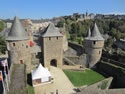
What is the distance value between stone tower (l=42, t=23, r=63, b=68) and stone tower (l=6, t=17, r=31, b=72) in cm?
287

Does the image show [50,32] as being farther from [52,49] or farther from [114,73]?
[114,73]

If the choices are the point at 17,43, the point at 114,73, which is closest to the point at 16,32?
the point at 17,43

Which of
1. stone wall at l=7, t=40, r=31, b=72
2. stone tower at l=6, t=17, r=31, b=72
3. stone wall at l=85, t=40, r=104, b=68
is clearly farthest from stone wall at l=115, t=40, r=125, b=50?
stone tower at l=6, t=17, r=31, b=72

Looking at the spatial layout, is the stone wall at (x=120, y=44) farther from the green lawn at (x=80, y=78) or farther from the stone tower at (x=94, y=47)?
the green lawn at (x=80, y=78)

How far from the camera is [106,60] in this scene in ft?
55.9

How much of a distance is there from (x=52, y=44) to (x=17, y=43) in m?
5.02

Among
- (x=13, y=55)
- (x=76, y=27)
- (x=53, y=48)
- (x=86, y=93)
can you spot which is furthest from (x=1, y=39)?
(x=76, y=27)

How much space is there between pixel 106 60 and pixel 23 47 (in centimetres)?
1370

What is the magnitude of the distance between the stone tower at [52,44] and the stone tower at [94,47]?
5.29 meters

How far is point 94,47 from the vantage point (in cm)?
1677

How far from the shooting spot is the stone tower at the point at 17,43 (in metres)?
12.0

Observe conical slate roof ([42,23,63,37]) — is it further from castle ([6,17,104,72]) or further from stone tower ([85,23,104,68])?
stone tower ([85,23,104,68])

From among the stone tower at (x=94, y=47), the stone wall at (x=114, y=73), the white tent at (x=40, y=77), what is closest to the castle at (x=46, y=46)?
the stone tower at (x=94, y=47)

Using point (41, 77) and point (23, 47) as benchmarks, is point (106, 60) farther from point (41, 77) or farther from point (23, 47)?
point (23, 47)
